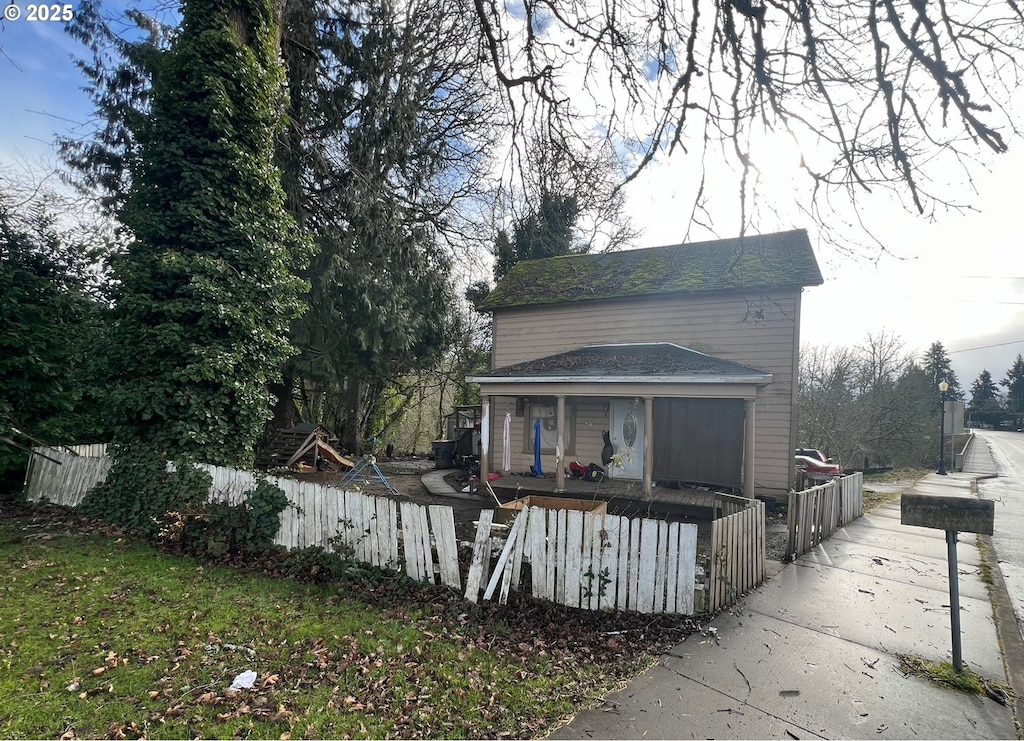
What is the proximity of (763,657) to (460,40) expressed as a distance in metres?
6.82

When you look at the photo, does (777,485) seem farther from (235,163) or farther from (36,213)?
(36,213)

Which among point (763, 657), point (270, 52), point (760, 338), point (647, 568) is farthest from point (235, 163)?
point (760, 338)

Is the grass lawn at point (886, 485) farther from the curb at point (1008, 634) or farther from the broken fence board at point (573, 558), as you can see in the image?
the broken fence board at point (573, 558)

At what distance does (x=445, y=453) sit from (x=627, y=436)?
751cm

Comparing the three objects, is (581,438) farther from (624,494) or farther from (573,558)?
(573,558)

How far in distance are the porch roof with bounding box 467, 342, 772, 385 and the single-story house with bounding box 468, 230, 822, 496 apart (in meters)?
0.04

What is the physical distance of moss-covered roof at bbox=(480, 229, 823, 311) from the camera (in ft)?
38.5

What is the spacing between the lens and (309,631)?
4477 mm

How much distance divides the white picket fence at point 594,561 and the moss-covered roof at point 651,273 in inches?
298

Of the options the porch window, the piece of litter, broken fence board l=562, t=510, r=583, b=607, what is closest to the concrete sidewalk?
broken fence board l=562, t=510, r=583, b=607

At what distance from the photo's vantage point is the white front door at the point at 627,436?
43.8 ft

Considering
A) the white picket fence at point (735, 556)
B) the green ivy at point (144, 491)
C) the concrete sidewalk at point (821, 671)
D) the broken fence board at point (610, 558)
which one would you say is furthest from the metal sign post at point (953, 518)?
the green ivy at point (144, 491)

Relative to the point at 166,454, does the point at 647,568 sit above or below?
below

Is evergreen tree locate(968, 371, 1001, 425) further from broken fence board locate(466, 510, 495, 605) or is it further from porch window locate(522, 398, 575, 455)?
broken fence board locate(466, 510, 495, 605)
